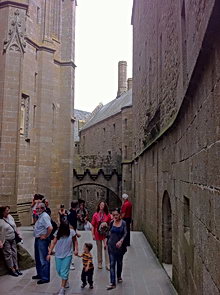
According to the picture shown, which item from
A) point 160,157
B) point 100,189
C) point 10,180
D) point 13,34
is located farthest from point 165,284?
point 100,189

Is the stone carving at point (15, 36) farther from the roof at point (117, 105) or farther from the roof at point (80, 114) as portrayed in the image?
the roof at point (80, 114)

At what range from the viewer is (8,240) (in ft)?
23.1

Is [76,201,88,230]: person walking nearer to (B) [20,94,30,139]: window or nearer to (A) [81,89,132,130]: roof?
(B) [20,94,30,139]: window

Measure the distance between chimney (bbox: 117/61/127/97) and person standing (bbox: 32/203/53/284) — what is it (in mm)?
31047

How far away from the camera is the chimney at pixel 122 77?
35.9m

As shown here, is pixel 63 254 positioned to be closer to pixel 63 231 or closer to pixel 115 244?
pixel 63 231

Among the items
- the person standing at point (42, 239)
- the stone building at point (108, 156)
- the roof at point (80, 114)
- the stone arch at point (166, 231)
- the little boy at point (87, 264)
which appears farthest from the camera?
the roof at point (80, 114)

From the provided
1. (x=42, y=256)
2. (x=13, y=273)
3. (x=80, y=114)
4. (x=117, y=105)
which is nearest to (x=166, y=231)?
(x=42, y=256)

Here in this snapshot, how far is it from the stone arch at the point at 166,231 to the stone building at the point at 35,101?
267 inches

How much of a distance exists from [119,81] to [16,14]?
24.4 meters

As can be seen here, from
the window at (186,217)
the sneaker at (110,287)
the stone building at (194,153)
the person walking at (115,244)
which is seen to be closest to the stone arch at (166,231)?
the stone building at (194,153)

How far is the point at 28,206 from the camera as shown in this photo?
1520cm

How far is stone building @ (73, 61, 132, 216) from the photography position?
26.4 meters

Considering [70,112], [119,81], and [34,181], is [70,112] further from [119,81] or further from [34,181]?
[119,81]
